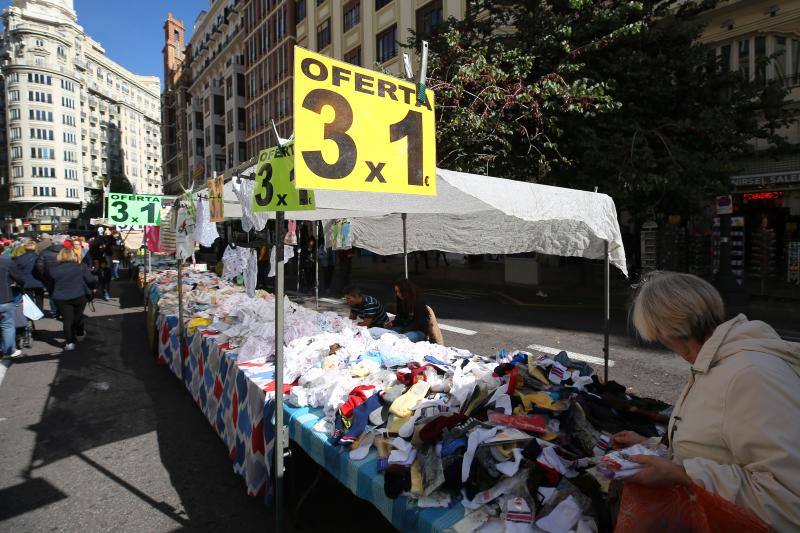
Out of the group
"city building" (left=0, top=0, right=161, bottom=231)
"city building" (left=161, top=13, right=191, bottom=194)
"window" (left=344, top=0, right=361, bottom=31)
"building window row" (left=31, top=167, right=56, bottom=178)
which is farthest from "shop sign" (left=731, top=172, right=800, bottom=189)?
"building window row" (left=31, top=167, right=56, bottom=178)

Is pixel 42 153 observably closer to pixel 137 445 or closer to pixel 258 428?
pixel 137 445

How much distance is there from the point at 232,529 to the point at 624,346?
6487 mm

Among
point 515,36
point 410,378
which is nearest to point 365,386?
point 410,378

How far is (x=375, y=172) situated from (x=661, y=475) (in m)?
1.84

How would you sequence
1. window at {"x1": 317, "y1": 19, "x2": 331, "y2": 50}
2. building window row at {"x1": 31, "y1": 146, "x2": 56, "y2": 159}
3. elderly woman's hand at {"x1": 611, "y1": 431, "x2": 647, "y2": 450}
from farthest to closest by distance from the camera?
building window row at {"x1": 31, "y1": 146, "x2": 56, "y2": 159}, window at {"x1": 317, "y1": 19, "x2": 331, "y2": 50}, elderly woman's hand at {"x1": 611, "y1": 431, "x2": 647, "y2": 450}

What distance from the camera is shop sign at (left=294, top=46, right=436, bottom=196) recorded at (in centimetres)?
217

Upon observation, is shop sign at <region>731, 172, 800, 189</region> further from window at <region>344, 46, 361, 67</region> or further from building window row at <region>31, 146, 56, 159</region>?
building window row at <region>31, 146, 56, 159</region>

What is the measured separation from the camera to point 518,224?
5.85 meters

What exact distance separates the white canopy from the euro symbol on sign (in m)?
0.94

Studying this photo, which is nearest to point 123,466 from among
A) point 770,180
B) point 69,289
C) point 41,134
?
point 69,289

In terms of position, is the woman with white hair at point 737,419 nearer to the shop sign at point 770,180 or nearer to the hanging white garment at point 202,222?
the hanging white garment at point 202,222

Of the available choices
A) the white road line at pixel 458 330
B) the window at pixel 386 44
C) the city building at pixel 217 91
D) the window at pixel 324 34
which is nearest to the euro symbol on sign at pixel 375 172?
the white road line at pixel 458 330

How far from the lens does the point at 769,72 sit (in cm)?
1530

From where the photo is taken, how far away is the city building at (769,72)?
14680 mm
